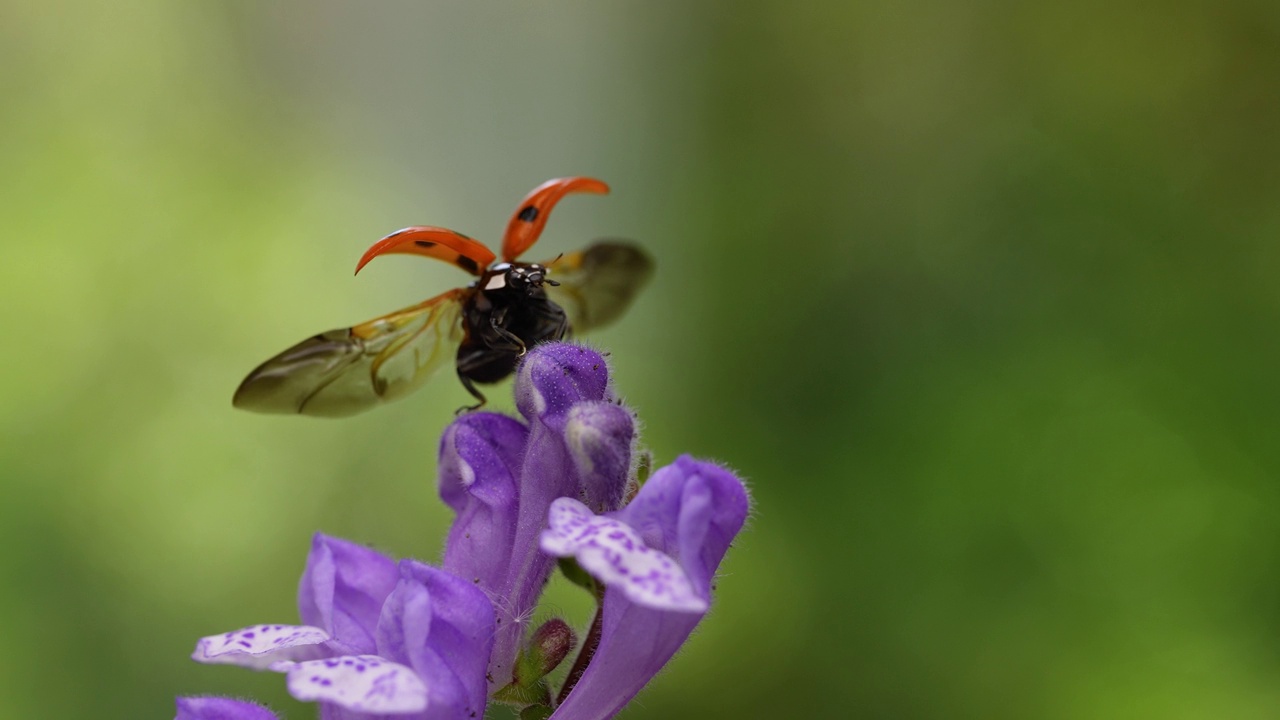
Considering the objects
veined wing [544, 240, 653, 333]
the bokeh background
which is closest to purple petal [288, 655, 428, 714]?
veined wing [544, 240, 653, 333]

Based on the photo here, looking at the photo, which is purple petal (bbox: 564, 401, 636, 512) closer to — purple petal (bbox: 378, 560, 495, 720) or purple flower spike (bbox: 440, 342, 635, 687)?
purple flower spike (bbox: 440, 342, 635, 687)

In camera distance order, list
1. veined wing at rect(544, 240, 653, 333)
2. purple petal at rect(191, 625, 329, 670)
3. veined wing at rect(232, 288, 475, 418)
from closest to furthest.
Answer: purple petal at rect(191, 625, 329, 670), veined wing at rect(232, 288, 475, 418), veined wing at rect(544, 240, 653, 333)

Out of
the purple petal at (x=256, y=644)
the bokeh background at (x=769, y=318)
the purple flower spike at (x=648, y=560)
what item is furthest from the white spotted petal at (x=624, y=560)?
the bokeh background at (x=769, y=318)

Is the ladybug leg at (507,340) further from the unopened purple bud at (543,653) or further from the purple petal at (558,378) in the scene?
the unopened purple bud at (543,653)

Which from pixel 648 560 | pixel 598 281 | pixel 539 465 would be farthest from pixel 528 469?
pixel 598 281

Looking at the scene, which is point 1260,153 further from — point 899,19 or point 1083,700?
point 1083,700

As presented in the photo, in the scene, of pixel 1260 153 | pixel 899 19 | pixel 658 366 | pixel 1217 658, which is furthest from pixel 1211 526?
pixel 899 19
